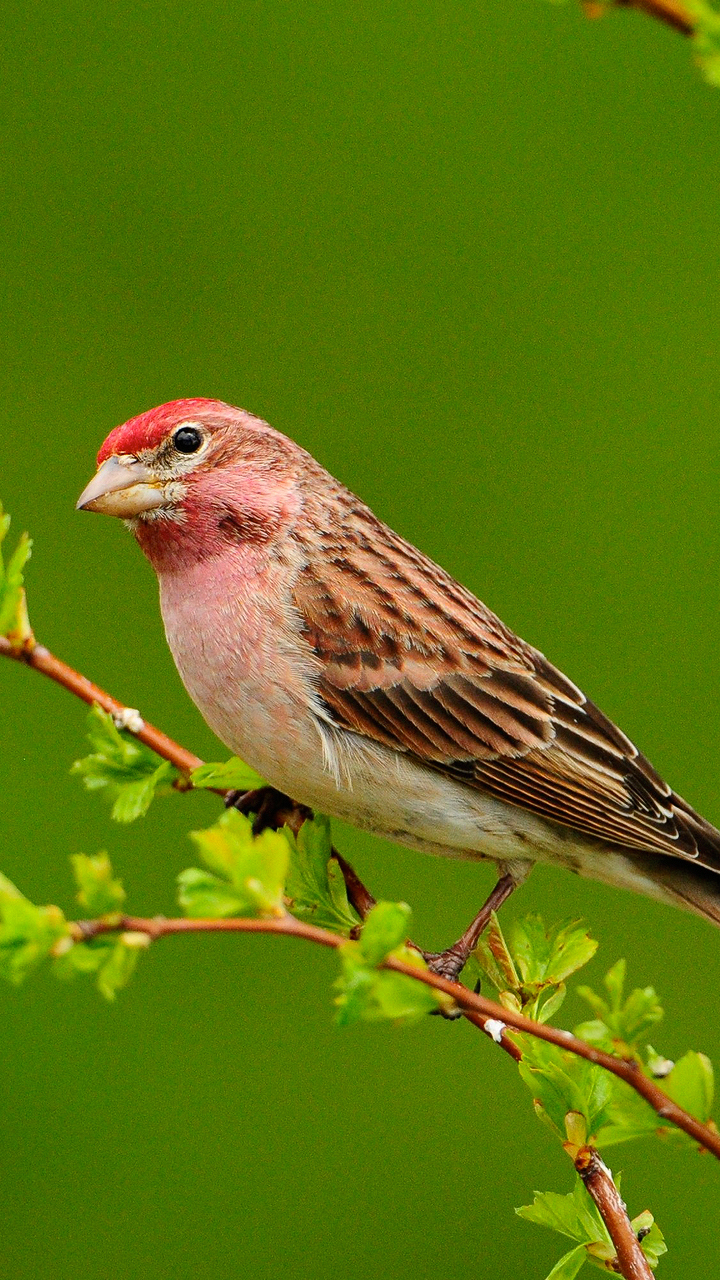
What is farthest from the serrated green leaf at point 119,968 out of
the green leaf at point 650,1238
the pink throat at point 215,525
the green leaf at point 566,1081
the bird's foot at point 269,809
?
the bird's foot at point 269,809

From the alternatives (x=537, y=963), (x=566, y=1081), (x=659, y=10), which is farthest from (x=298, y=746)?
(x=659, y=10)

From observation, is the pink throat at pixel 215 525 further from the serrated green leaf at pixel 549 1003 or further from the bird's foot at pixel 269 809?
the serrated green leaf at pixel 549 1003

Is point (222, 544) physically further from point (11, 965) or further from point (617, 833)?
point (11, 965)

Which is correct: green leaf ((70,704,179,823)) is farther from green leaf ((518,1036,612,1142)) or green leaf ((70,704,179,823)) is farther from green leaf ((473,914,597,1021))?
green leaf ((518,1036,612,1142))

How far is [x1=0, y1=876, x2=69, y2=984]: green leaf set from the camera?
1.57 m

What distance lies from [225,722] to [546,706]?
746 mm

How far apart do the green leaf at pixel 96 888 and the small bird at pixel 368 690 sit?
1.45 m

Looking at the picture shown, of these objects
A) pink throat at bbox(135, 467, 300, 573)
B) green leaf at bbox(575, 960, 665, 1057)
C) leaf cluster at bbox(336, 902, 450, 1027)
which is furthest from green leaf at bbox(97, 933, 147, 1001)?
pink throat at bbox(135, 467, 300, 573)

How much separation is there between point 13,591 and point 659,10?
1.34 metres

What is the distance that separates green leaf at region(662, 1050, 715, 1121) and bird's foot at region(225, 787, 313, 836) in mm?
1829

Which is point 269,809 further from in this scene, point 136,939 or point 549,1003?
point 136,939

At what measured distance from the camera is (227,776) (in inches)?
111

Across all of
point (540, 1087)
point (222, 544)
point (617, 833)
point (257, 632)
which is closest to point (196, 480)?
point (222, 544)

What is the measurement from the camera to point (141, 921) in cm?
154
